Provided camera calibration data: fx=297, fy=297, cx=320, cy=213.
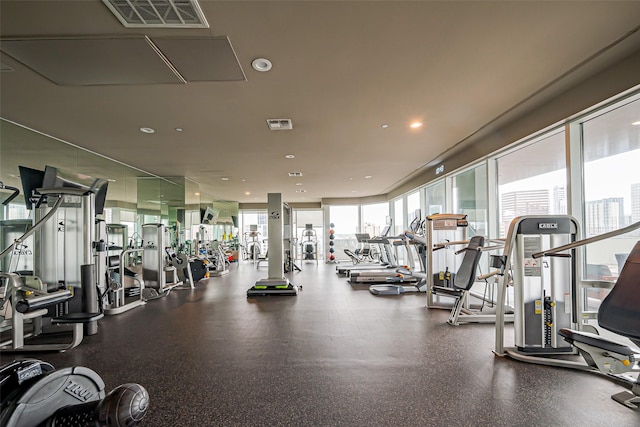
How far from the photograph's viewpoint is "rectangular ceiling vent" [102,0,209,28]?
76.5 inches

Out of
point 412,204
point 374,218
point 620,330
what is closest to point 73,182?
point 620,330

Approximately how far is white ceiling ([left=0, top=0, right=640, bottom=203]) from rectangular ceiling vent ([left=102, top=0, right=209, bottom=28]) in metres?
0.07

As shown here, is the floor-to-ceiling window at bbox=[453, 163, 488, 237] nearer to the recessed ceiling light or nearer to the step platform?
the step platform

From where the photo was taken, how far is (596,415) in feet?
6.19

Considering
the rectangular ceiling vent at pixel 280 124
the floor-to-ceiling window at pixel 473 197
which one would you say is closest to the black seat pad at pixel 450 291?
the floor-to-ceiling window at pixel 473 197

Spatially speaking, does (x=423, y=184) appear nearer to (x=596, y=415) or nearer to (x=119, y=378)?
(x=596, y=415)

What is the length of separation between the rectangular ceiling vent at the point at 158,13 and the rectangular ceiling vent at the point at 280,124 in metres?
1.91

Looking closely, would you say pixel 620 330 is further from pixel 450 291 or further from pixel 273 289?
pixel 273 289

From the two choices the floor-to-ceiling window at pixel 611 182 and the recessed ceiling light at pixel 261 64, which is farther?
the floor-to-ceiling window at pixel 611 182

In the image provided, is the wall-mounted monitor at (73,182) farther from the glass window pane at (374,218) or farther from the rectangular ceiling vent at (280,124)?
the glass window pane at (374,218)

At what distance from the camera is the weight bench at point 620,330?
189 cm

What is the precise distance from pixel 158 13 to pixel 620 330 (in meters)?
3.69

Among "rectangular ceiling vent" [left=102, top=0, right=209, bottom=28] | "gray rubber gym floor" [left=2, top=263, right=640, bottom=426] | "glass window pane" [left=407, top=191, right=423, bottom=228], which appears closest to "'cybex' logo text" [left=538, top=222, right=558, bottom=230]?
"gray rubber gym floor" [left=2, top=263, right=640, bottom=426]

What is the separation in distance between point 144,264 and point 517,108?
22.3 feet
